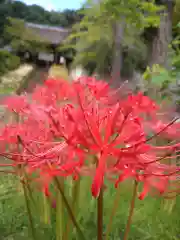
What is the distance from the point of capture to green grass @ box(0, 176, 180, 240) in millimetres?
520

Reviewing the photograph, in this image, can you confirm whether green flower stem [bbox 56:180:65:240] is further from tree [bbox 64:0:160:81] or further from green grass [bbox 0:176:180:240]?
tree [bbox 64:0:160:81]

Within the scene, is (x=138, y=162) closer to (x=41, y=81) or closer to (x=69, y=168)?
(x=69, y=168)

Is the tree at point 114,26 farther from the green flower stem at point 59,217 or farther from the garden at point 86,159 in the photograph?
the green flower stem at point 59,217

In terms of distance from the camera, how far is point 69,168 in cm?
29

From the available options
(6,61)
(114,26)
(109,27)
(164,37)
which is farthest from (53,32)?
(164,37)

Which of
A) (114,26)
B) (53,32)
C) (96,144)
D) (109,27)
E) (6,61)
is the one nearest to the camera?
(96,144)

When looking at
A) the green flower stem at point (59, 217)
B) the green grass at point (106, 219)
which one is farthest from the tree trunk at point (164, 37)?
the green flower stem at point (59, 217)

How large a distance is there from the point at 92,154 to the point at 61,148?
36mm

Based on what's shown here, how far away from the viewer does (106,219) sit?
23.0 inches

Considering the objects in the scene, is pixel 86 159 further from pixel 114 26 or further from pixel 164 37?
pixel 114 26

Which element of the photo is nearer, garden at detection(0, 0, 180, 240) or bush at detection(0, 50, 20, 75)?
garden at detection(0, 0, 180, 240)

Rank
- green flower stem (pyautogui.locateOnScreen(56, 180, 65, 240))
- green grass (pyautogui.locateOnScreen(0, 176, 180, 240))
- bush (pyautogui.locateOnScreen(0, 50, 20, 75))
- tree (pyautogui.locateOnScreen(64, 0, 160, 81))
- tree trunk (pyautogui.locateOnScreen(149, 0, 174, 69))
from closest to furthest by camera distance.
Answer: green flower stem (pyautogui.locateOnScreen(56, 180, 65, 240)), green grass (pyautogui.locateOnScreen(0, 176, 180, 240)), tree trunk (pyautogui.locateOnScreen(149, 0, 174, 69)), tree (pyautogui.locateOnScreen(64, 0, 160, 81)), bush (pyautogui.locateOnScreen(0, 50, 20, 75))

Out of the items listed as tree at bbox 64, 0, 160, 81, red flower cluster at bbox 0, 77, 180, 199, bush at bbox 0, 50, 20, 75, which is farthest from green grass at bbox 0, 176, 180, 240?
bush at bbox 0, 50, 20, 75

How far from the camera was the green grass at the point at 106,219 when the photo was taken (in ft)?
1.71
